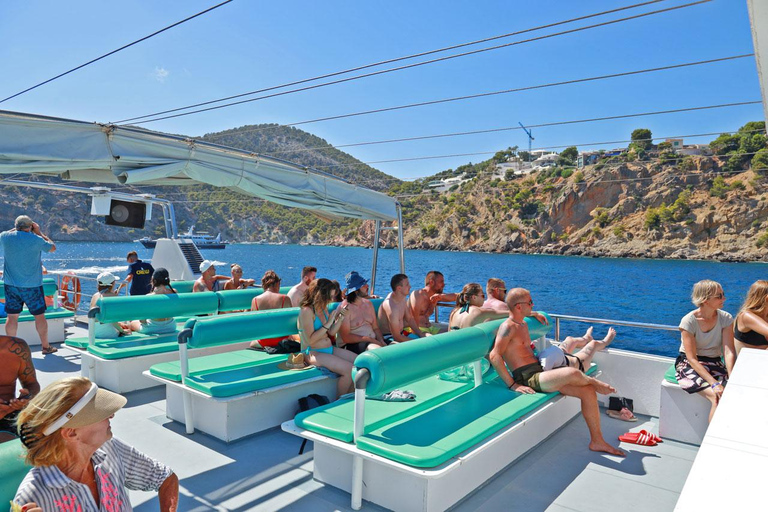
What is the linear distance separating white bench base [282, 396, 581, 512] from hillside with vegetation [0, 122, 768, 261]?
48232 mm

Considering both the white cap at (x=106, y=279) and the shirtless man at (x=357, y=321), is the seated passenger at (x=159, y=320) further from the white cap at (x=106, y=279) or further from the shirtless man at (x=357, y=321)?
the shirtless man at (x=357, y=321)

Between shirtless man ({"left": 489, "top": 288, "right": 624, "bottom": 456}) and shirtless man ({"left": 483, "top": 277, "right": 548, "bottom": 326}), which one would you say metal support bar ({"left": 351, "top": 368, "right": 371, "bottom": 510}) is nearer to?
shirtless man ({"left": 489, "top": 288, "right": 624, "bottom": 456})

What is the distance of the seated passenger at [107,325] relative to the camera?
5.81 m

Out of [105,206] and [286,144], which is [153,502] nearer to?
[105,206]

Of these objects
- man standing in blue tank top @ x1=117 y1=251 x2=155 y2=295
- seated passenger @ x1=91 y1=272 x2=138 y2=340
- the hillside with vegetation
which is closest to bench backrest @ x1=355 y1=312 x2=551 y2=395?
seated passenger @ x1=91 y1=272 x2=138 y2=340

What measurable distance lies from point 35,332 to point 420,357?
672 centimetres

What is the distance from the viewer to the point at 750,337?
405cm

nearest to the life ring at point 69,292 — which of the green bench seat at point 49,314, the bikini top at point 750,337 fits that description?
the green bench seat at point 49,314

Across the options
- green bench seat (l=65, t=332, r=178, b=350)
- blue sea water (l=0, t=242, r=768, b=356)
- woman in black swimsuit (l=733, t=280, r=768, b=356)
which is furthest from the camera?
blue sea water (l=0, t=242, r=768, b=356)

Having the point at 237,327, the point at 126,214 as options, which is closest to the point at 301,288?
the point at 237,327

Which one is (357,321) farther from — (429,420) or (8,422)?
(8,422)

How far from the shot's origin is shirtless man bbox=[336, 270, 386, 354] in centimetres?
506

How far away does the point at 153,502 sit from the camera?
10.7 ft

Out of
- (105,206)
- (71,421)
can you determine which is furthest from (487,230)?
(71,421)
